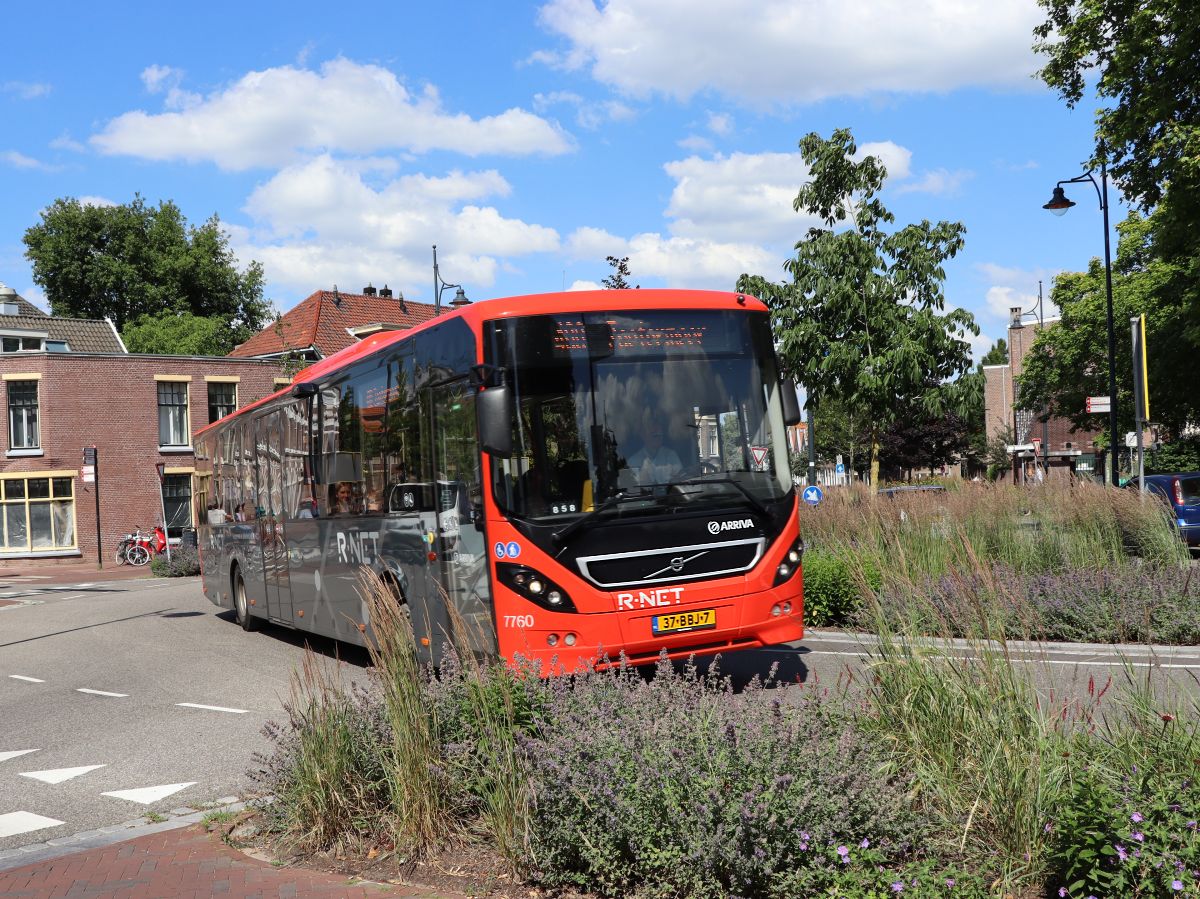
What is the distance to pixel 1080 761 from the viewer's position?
4562 mm

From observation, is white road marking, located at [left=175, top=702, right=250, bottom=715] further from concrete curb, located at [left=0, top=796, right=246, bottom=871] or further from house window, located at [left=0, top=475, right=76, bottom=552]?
house window, located at [left=0, top=475, right=76, bottom=552]

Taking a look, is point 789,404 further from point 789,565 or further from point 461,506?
point 461,506

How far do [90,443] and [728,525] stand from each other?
1426 inches

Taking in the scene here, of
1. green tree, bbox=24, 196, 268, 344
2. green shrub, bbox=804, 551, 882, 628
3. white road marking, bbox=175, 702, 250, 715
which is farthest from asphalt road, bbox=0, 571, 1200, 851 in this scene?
green tree, bbox=24, 196, 268, 344

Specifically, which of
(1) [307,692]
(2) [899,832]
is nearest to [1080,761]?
(2) [899,832]

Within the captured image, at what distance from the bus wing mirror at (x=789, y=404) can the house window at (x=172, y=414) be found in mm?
36909

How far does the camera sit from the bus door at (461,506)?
28.4 ft

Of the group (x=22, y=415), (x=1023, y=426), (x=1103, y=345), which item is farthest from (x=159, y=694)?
(x=1023, y=426)

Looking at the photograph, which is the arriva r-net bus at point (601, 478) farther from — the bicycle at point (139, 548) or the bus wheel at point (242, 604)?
the bicycle at point (139, 548)

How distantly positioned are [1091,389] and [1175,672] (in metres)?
42.4

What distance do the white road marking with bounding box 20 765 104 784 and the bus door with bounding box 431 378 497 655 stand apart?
8.83 ft

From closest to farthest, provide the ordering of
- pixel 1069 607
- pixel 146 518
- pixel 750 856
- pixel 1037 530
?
pixel 750 856, pixel 1069 607, pixel 1037 530, pixel 146 518

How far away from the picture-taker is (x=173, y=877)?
17.4ft

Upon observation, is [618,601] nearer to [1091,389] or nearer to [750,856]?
[750,856]
